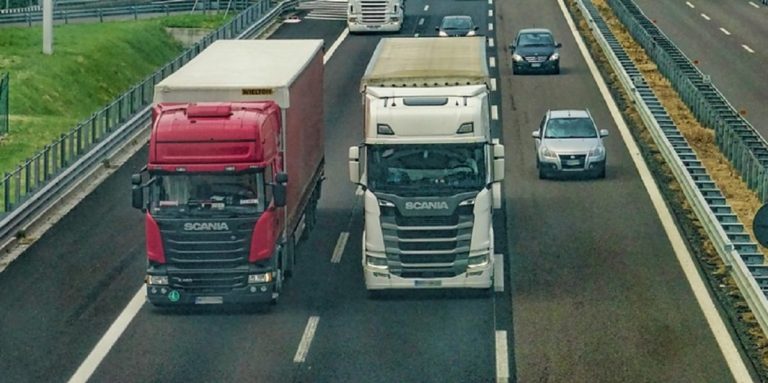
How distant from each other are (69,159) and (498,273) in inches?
568

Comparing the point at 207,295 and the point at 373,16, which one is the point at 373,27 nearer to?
the point at 373,16

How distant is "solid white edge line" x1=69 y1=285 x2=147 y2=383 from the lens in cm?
2530

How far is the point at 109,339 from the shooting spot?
89.5ft

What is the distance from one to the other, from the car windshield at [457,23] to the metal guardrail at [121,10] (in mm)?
14848

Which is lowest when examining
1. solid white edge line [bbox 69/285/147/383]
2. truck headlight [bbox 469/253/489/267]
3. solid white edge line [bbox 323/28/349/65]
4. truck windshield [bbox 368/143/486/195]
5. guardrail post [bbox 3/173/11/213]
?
solid white edge line [bbox 69/285/147/383]

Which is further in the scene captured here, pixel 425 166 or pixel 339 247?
pixel 339 247

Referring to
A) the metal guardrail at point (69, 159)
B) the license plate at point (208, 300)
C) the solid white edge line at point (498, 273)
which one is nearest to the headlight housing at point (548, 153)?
the solid white edge line at point (498, 273)

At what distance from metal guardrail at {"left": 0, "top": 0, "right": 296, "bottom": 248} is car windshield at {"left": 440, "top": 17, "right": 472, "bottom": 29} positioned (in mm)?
16509

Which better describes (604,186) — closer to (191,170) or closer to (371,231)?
(371,231)

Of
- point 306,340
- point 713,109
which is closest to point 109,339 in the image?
point 306,340

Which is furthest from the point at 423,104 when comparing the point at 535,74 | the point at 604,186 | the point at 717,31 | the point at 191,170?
the point at 717,31

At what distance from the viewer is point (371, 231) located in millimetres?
28812

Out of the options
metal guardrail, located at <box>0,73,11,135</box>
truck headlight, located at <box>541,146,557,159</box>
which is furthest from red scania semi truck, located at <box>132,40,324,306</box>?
metal guardrail, located at <box>0,73,11,135</box>

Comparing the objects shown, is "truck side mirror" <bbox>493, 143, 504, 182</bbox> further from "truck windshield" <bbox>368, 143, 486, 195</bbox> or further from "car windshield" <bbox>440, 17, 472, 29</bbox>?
"car windshield" <bbox>440, 17, 472, 29</bbox>
